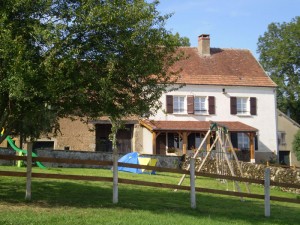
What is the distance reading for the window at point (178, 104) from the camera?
38.5 meters

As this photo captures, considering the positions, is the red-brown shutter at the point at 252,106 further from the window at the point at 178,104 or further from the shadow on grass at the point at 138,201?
the shadow on grass at the point at 138,201

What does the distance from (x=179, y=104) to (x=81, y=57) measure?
28.2 m

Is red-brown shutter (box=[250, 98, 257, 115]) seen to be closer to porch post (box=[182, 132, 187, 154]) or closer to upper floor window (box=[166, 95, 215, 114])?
upper floor window (box=[166, 95, 215, 114])

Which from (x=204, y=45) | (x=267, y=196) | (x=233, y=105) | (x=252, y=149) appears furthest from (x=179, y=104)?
(x=267, y=196)

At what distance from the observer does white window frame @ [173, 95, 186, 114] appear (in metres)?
38.5

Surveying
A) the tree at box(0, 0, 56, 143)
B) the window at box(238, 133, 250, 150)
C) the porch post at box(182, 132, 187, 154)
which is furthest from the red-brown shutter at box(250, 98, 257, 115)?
the tree at box(0, 0, 56, 143)

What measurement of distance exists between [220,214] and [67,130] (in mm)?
26177

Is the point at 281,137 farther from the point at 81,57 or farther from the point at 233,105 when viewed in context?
the point at 81,57

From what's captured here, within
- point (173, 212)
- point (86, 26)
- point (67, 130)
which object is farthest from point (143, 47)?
point (67, 130)

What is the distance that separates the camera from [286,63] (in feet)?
195

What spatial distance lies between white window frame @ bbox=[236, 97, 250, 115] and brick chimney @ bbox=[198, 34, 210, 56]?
222 inches

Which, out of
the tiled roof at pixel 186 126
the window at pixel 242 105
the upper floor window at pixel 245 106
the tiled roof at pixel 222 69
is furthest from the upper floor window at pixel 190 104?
the window at pixel 242 105

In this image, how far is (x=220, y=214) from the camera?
38.6ft

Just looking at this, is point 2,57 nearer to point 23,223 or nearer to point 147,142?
point 23,223
